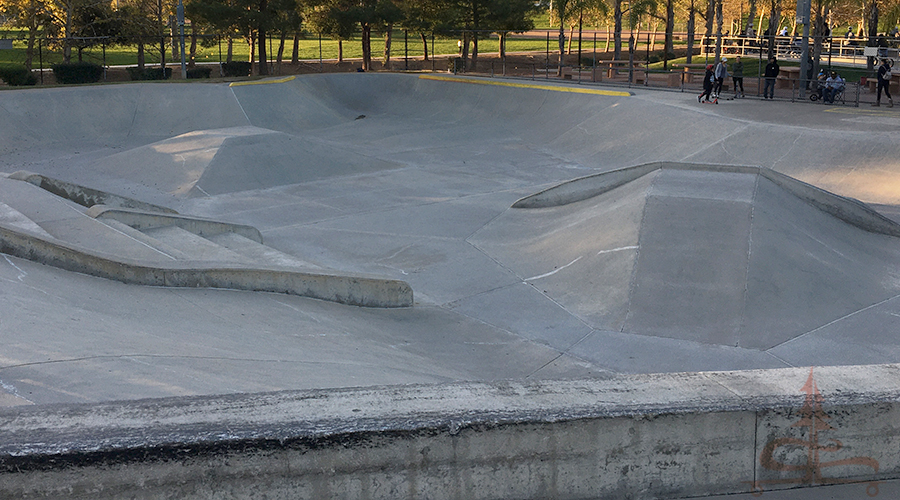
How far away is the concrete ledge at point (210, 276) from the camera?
8430mm

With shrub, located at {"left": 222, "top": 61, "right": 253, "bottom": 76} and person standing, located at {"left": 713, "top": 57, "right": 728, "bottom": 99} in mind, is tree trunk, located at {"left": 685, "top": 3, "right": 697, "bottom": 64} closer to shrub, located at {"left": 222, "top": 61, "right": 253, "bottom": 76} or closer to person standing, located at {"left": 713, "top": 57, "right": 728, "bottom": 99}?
person standing, located at {"left": 713, "top": 57, "right": 728, "bottom": 99}

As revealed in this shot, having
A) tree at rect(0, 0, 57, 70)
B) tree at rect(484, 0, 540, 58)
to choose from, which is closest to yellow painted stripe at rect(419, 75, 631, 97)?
tree at rect(484, 0, 540, 58)

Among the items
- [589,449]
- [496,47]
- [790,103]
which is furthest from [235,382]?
[496,47]

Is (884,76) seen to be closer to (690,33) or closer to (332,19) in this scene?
(690,33)

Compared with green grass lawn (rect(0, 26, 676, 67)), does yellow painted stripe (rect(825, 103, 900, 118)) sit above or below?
below

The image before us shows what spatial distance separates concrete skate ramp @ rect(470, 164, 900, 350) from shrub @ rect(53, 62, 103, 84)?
27800 millimetres

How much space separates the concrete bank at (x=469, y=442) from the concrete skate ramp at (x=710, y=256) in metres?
6.20

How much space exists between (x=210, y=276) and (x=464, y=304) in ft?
12.3

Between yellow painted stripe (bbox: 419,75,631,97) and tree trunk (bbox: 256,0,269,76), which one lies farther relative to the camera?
tree trunk (bbox: 256,0,269,76)

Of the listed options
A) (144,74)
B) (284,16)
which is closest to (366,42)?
(284,16)

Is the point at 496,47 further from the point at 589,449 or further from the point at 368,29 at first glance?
the point at 589,449

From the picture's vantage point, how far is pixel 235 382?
5.17 meters

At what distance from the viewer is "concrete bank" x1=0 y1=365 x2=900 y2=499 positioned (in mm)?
2980

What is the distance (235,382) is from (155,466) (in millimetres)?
2223
